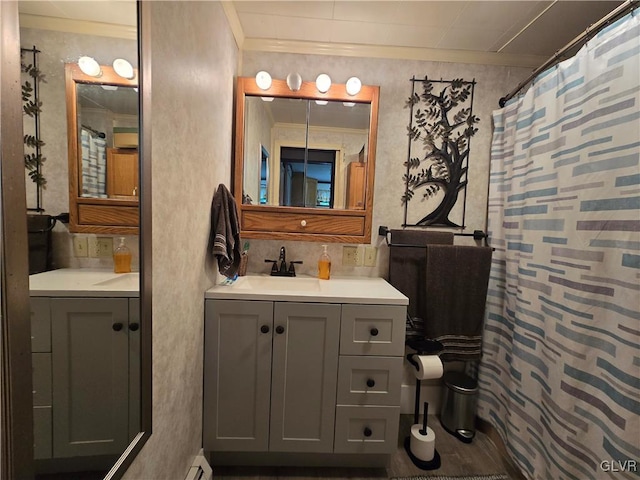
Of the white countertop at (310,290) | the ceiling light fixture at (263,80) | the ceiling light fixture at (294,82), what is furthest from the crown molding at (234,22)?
the white countertop at (310,290)

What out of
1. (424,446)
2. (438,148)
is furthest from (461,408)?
(438,148)

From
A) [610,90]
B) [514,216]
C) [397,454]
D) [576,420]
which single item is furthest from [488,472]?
[610,90]

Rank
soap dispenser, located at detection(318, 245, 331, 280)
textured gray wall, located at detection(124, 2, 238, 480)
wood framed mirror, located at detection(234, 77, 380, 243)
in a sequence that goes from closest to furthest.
Result: textured gray wall, located at detection(124, 2, 238, 480) → wood framed mirror, located at detection(234, 77, 380, 243) → soap dispenser, located at detection(318, 245, 331, 280)

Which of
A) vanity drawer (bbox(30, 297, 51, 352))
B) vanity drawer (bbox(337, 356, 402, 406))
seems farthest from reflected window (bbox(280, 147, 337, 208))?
vanity drawer (bbox(30, 297, 51, 352))

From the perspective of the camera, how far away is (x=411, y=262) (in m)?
1.75

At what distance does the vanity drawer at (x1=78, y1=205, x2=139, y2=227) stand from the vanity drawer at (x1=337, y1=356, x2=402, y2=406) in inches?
44.0

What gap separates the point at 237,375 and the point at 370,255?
106cm

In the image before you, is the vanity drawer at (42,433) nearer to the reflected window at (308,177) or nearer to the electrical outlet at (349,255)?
the reflected window at (308,177)

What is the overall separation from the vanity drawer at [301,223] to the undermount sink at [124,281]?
3.15 feet

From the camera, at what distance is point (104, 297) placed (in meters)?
0.63

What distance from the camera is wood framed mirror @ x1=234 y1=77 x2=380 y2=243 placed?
1.61m

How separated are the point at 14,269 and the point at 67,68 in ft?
1.21

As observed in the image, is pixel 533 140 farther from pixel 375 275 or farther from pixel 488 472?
pixel 488 472

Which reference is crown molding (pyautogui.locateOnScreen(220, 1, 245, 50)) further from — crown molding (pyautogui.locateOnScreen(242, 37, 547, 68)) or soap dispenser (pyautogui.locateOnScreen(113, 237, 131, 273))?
soap dispenser (pyautogui.locateOnScreen(113, 237, 131, 273))
